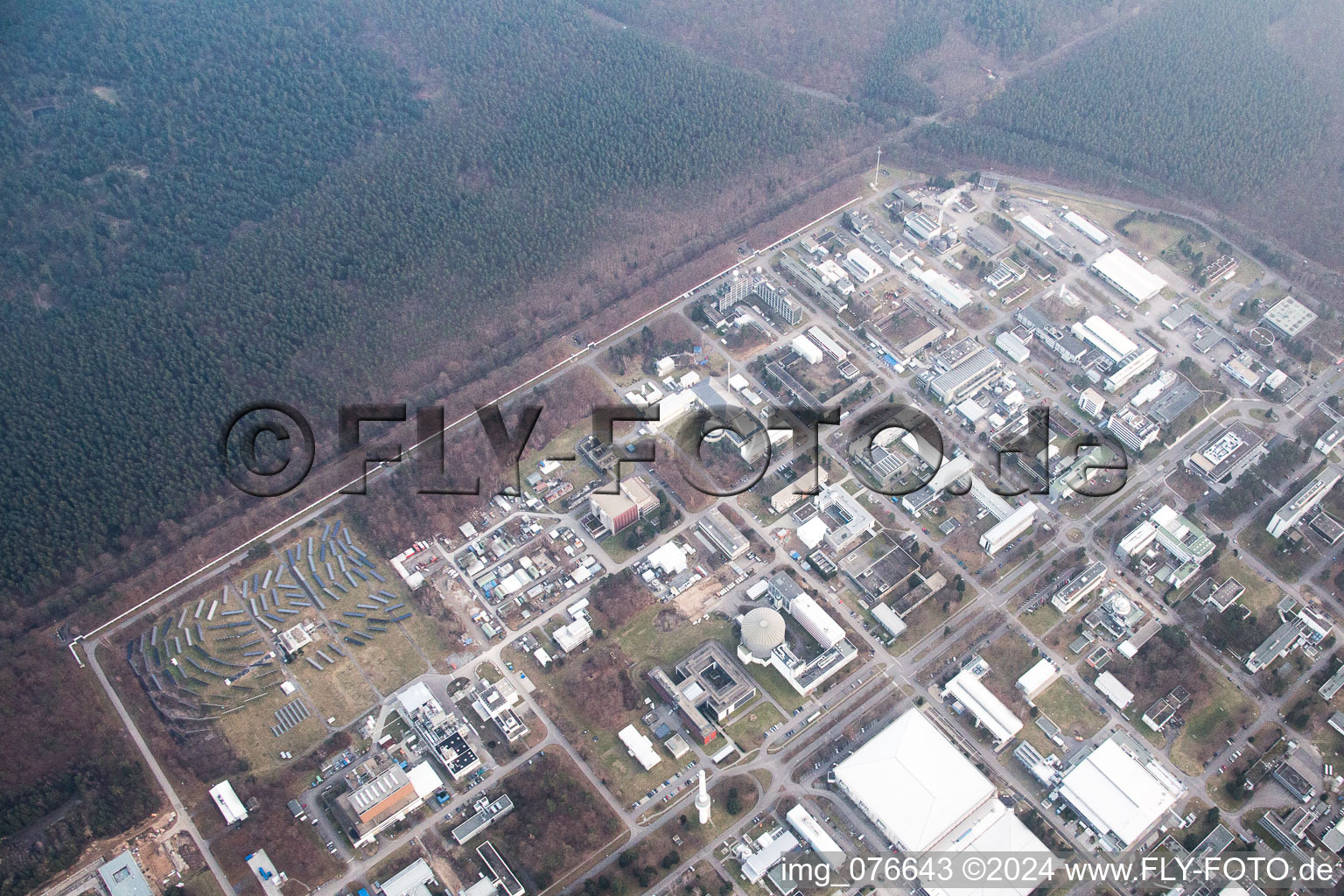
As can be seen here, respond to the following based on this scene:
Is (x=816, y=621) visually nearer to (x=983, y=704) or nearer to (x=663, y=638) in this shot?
(x=663, y=638)

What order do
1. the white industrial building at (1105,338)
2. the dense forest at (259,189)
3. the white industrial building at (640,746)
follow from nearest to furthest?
the white industrial building at (640,746) → the dense forest at (259,189) → the white industrial building at (1105,338)

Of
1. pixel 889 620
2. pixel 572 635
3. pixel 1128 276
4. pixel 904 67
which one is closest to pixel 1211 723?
pixel 889 620

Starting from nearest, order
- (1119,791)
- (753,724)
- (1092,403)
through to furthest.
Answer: (1119,791), (753,724), (1092,403)

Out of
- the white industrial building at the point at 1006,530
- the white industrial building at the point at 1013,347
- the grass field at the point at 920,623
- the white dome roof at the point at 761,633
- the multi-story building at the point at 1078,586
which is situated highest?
the white industrial building at the point at 1013,347

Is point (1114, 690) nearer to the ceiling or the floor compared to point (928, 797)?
nearer to the floor

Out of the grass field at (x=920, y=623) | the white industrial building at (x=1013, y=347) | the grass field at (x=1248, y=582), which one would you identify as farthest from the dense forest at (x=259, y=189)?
the grass field at (x=1248, y=582)

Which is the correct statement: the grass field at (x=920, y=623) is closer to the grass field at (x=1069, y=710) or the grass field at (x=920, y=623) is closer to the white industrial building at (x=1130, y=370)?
the grass field at (x=1069, y=710)
